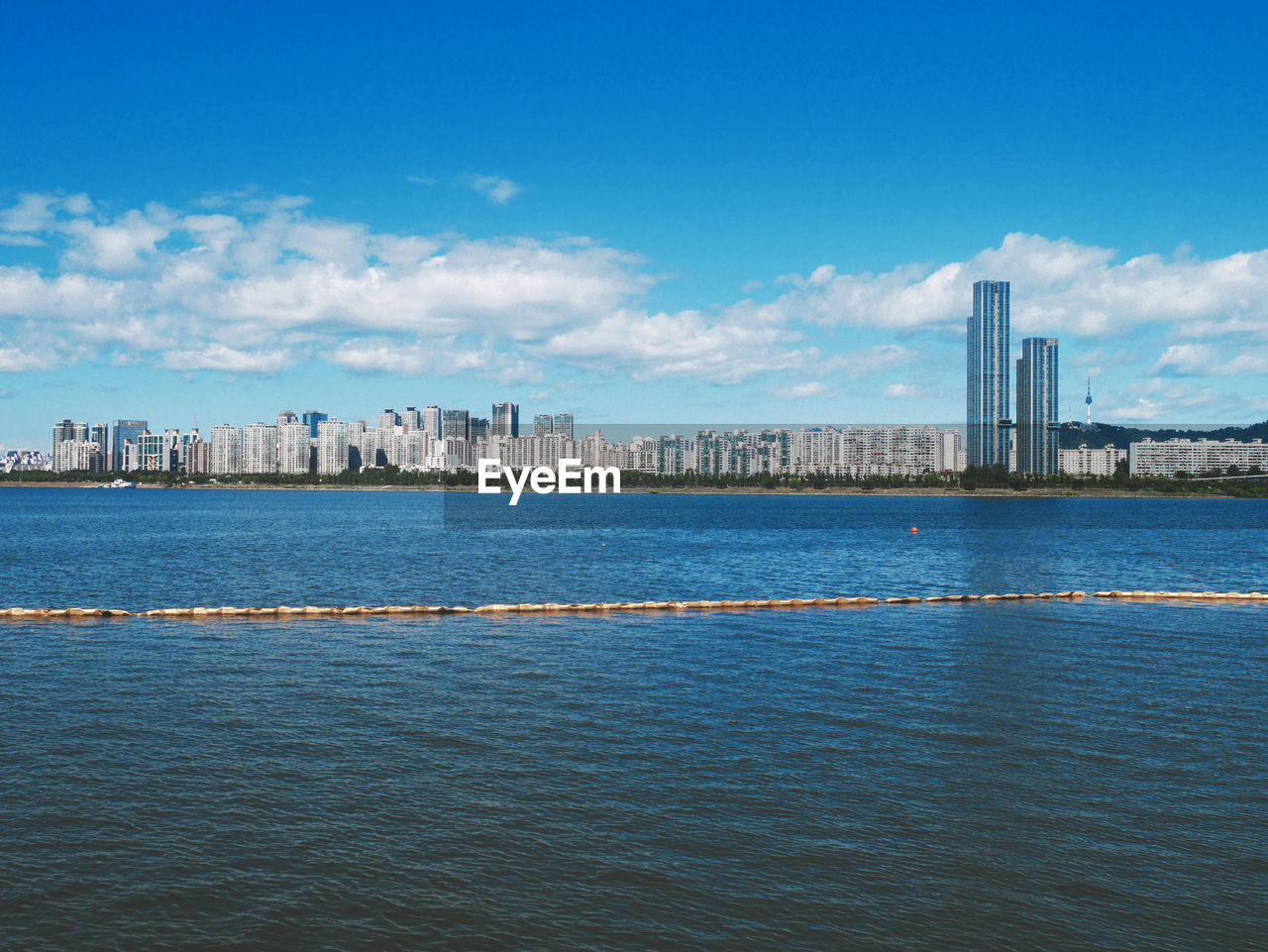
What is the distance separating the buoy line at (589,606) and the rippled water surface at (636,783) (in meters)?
2.22

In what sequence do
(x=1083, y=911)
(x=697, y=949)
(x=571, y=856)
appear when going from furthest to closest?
(x=571, y=856)
(x=1083, y=911)
(x=697, y=949)

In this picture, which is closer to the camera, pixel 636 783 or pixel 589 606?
pixel 636 783

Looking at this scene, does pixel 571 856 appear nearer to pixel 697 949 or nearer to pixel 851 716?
pixel 697 949

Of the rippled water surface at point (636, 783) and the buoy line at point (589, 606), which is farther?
the buoy line at point (589, 606)

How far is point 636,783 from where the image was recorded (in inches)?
655

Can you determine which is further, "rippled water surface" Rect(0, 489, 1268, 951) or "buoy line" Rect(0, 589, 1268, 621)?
"buoy line" Rect(0, 589, 1268, 621)

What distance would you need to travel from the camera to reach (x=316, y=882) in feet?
41.8

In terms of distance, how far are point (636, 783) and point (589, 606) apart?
2327 centimetres

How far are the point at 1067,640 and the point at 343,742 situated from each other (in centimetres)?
2545

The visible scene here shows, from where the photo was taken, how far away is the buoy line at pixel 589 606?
36.3 m

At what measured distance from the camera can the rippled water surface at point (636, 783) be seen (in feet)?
39.3

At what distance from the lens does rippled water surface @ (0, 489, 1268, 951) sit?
472 inches

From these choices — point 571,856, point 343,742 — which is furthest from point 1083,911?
point 343,742

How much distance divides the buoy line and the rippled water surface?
2.22 meters
